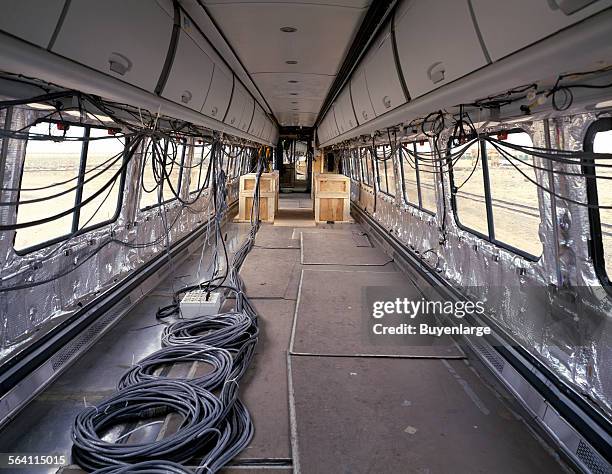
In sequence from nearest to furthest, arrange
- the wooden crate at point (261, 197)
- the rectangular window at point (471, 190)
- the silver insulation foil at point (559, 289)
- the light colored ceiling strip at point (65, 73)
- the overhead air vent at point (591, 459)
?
1. the light colored ceiling strip at point (65, 73)
2. the overhead air vent at point (591, 459)
3. the silver insulation foil at point (559, 289)
4. the rectangular window at point (471, 190)
5. the wooden crate at point (261, 197)

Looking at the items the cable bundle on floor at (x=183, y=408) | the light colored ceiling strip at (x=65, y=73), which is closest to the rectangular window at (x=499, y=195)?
the light colored ceiling strip at (x=65, y=73)

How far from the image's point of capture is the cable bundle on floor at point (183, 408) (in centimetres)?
246

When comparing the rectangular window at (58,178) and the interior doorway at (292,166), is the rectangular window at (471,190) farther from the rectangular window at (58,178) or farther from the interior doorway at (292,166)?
the interior doorway at (292,166)

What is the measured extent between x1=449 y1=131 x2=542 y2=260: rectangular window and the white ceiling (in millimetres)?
1328

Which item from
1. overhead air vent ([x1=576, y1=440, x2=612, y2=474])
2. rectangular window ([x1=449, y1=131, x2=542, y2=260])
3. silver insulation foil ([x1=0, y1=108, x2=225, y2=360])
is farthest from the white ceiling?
overhead air vent ([x1=576, y1=440, x2=612, y2=474])

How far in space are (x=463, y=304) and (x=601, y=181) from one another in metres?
1.90

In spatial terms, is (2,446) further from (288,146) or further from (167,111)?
(288,146)

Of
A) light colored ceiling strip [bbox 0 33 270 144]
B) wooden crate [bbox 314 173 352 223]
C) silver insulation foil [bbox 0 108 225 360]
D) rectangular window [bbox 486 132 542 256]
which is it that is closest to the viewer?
light colored ceiling strip [bbox 0 33 270 144]

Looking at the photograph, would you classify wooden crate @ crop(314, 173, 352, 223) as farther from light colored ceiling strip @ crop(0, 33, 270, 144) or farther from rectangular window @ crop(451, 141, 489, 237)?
light colored ceiling strip @ crop(0, 33, 270, 144)

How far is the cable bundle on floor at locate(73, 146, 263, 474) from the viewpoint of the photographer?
2.46 meters

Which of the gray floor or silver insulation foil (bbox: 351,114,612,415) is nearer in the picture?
the gray floor

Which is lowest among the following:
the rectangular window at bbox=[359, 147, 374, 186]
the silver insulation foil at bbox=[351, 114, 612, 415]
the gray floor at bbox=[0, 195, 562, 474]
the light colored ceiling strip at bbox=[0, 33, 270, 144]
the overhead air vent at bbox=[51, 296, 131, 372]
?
the gray floor at bbox=[0, 195, 562, 474]

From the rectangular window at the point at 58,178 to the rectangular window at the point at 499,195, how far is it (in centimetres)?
322

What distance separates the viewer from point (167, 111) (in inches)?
128
